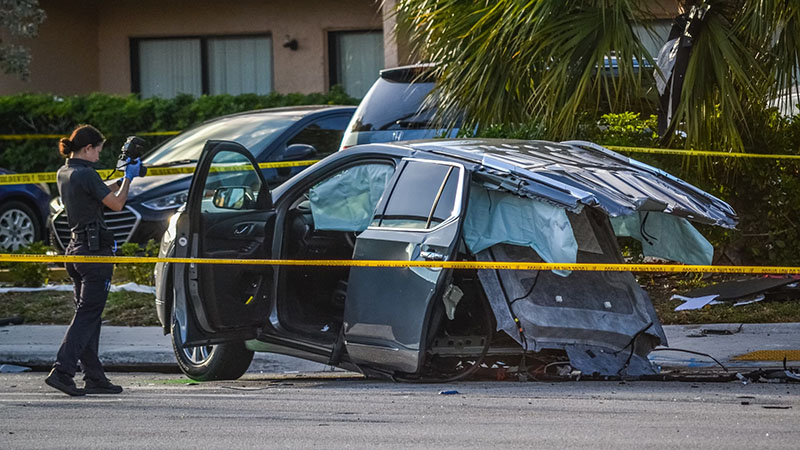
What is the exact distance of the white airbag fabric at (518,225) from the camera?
7.16 m

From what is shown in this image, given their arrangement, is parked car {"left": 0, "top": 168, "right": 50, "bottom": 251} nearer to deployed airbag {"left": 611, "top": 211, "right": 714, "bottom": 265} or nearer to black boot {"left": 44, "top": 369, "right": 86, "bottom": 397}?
black boot {"left": 44, "top": 369, "right": 86, "bottom": 397}

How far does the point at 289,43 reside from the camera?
2044 centimetres

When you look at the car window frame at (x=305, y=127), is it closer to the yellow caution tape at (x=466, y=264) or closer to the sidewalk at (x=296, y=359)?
the sidewalk at (x=296, y=359)

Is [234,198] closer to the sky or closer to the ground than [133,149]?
closer to the ground

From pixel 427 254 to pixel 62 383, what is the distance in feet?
7.80

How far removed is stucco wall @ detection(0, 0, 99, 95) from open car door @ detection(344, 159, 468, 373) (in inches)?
570

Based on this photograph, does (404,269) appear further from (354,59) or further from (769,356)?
(354,59)

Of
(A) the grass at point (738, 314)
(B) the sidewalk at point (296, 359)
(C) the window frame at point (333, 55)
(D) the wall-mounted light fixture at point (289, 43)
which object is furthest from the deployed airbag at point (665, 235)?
(D) the wall-mounted light fixture at point (289, 43)

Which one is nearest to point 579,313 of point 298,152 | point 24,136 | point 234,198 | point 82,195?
point 234,198

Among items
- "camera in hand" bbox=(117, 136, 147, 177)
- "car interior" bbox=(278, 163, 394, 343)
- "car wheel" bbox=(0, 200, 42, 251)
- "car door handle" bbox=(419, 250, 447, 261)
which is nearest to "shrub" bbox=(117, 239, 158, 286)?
"car wheel" bbox=(0, 200, 42, 251)

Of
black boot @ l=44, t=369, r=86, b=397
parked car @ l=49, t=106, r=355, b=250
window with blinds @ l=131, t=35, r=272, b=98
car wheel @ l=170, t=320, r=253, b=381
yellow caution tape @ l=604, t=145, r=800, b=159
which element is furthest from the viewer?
window with blinds @ l=131, t=35, r=272, b=98

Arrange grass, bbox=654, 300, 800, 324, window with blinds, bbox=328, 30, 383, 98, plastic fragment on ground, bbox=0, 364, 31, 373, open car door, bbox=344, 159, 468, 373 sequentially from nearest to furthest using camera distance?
open car door, bbox=344, 159, 468, 373, plastic fragment on ground, bbox=0, 364, 31, 373, grass, bbox=654, 300, 800, 324, window with blinds, bbox=328, 30, 383, 98

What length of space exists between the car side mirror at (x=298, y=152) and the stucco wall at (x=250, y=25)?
25.2 feet

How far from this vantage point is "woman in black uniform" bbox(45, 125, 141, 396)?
7.68 meters
